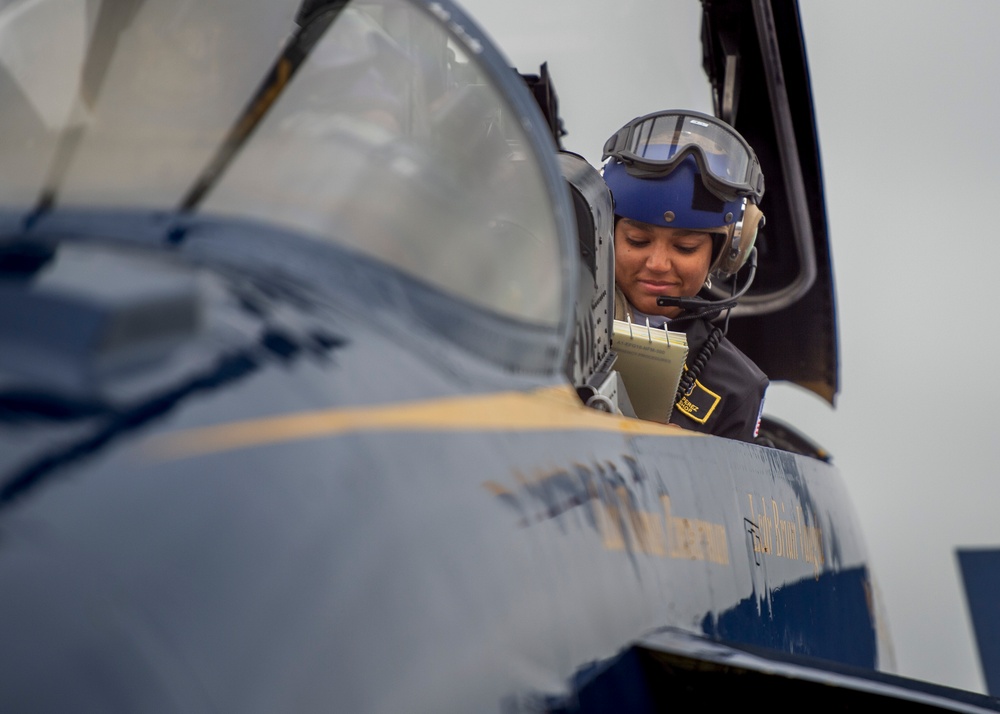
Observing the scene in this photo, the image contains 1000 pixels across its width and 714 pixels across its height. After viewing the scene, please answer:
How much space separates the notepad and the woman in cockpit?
0.57m

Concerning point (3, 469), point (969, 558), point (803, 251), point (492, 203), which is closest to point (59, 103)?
point (492, 203)

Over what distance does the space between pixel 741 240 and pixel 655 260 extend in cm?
29

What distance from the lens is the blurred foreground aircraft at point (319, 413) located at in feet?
2.66

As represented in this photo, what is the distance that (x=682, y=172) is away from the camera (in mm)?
3375

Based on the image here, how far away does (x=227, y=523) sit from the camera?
→ 0.86 metres

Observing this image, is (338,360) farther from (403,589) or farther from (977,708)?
(977,708)

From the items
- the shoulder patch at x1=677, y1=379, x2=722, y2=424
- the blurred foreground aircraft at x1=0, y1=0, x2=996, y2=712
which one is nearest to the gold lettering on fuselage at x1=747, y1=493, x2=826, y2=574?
the blurred foreground aircraft at x1=0, y1=0, x2=996, y2=712

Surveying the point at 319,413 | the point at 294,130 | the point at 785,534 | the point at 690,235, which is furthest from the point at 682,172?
the point at 319,413

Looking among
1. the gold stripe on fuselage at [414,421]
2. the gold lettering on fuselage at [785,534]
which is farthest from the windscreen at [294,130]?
the gold lettering on fuselage at [785,534]

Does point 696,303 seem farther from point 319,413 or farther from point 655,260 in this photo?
point 319,413

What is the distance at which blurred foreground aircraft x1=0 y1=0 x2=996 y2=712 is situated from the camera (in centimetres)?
81

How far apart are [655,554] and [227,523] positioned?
0.90 meters

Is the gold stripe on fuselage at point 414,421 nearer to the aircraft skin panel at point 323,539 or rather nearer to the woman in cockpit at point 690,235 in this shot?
the aircraft skin panel at point 323,539

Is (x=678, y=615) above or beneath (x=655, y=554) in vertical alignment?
beneath
